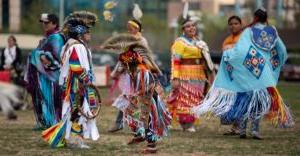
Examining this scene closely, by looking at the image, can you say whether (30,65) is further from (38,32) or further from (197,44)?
(38,32)

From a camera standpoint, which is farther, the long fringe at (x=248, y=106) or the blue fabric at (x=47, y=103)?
the blue fabric at (x=47, y=103)

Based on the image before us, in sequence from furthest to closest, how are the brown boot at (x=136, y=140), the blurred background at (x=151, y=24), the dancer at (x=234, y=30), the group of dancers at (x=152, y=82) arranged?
the blurred background at (x=151, y=24) → the dancer at (x=234, y=30) → the brown boot at (x=136, y=140) → the group of dancers at (x=152, y=82)

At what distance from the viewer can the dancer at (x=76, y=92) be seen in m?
12.1

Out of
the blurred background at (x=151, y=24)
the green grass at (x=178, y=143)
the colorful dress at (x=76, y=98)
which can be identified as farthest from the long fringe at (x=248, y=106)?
the blurred background at (x=151, y=24)

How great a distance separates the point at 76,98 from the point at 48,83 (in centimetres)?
257

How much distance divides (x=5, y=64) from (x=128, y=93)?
28.6 ft

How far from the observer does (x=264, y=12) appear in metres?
13.9

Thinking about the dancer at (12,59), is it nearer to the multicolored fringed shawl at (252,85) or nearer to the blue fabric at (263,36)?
the multicolored fringed shawl at (252,85)

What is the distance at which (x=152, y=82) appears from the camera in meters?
12.1

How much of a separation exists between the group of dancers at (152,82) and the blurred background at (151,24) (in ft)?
70.4

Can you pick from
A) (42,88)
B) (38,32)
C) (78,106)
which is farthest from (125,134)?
(38,32)

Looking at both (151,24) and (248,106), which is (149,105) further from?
(151,24)

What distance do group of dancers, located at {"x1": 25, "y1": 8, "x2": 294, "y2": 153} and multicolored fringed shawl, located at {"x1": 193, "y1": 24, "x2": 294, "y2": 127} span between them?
14 millimetres

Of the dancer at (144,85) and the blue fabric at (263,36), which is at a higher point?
the blue fabric at (263,36)
